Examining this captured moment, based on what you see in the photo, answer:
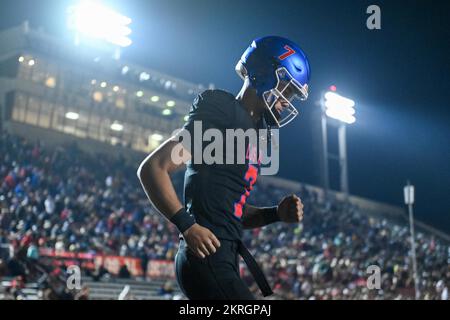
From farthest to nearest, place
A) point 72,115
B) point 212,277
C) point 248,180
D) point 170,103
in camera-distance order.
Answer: point 170,103 < point 72,115 < point 248,180 < point 212,277

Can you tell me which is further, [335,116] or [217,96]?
[335,116]

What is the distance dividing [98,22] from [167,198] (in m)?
37.9

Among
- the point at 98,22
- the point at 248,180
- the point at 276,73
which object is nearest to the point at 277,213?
the point at 248,180

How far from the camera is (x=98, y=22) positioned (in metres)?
38.2

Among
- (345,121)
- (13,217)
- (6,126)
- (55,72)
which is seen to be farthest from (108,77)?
(13,217)

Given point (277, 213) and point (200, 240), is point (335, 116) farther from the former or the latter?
point (200, 240)

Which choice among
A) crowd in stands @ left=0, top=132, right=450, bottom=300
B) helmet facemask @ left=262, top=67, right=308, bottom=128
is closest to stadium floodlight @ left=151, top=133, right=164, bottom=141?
crowd in stands @ left=0, top=132, right=450, bottom=300

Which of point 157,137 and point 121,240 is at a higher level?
point 157,137

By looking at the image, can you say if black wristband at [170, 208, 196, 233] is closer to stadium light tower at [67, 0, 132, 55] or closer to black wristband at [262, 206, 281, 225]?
black wristband at [262, 206, 281, 225]

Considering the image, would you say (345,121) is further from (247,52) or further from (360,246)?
(247,52)

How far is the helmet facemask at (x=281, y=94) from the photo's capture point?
3176 millimetres

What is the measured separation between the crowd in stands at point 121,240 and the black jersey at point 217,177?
7905mm

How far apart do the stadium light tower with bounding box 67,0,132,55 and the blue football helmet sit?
3639cm

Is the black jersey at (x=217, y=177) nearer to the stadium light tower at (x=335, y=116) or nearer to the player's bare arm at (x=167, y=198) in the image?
the player's bare arm at (x=167, y=198)
